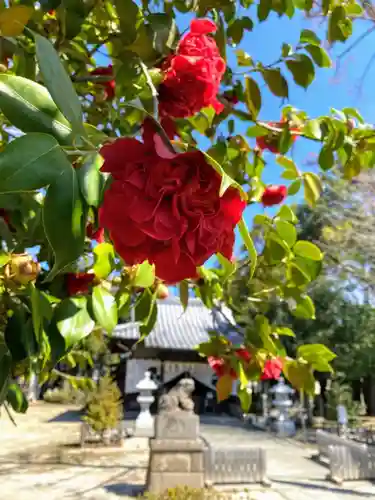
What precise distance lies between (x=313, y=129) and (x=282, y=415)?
26.1 ft

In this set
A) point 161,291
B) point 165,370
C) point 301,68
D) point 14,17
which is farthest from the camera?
point 165,370

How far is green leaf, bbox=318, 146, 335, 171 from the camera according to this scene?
1047 millimetres

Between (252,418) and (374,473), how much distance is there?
4662mm

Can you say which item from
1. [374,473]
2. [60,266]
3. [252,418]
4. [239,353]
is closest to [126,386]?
[252,418]

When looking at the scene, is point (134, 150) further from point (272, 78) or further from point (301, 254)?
point (272, 78)

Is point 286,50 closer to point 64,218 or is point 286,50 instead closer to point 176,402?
point 64,218

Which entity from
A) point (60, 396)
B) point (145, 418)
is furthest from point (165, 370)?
point (60, 396)

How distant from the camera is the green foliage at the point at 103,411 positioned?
6078mm

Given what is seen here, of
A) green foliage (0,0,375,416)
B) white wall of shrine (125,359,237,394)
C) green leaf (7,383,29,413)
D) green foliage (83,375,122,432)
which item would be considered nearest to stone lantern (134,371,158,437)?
green foliage (83,375,122,432)

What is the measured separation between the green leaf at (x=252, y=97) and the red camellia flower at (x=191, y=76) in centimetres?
36

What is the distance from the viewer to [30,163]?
0.30 m

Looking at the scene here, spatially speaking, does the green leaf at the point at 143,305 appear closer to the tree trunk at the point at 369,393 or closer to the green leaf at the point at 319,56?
the green leaf at the point at 319,56

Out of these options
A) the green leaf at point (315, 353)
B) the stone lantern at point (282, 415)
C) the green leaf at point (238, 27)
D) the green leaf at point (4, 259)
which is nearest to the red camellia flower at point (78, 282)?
the green leaf at point (4, 259)

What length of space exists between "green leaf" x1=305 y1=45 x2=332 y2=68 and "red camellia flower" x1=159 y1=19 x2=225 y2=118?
1.37 feet
